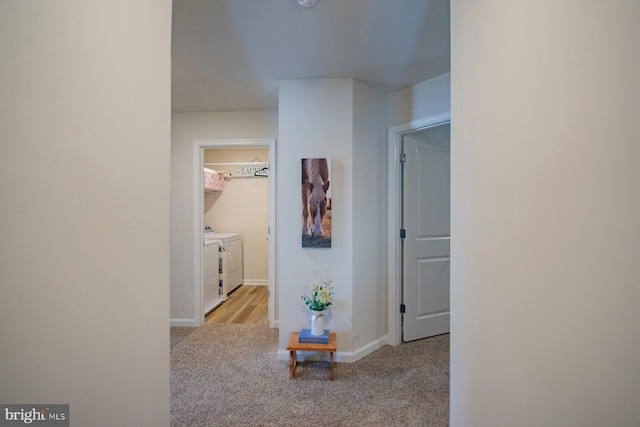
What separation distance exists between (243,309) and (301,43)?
10.9 feet

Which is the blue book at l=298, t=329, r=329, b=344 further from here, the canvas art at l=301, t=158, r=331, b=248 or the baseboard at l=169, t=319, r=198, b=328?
the baseboard at l=169, t=319, r=198, b=328

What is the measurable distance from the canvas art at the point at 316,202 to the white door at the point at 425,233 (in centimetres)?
86

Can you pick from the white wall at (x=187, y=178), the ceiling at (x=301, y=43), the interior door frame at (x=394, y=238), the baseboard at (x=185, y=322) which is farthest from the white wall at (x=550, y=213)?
the baseboard at (x=185, y=322)

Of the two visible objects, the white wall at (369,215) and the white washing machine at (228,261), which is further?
the white washing machine at (228,261)

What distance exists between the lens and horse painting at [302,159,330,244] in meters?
2.45

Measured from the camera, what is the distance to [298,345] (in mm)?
2217

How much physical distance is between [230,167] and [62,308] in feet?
15.4

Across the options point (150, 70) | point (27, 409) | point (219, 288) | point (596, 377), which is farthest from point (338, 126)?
point (219, 288)

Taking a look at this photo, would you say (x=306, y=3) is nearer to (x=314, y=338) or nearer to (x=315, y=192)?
(x=315, y=192)

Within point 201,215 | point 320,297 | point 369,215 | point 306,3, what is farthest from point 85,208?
point 201,215

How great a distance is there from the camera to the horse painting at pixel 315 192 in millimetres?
2447

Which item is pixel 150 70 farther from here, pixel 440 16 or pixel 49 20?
pixel 440 16

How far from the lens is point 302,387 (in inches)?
82.4

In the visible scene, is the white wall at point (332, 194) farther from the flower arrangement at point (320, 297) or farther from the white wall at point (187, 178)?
the white wall at point (187, 178)
